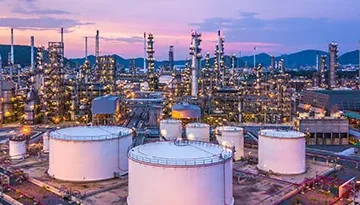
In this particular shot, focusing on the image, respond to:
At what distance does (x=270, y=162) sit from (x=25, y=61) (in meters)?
140

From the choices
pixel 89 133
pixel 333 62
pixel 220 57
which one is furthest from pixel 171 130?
pixel 333 62

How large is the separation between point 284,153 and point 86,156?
37.7 ft

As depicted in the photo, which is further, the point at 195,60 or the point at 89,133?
the point at 195,60

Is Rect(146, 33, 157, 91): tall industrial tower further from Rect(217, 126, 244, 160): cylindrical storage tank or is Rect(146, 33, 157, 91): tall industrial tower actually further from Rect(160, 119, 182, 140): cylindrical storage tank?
Rect(217, 126, 244, 160): cylindrical storage tank

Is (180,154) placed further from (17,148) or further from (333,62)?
(333,62)

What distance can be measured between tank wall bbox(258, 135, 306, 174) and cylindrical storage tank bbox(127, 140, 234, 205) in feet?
22.3

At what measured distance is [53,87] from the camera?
1849 inches

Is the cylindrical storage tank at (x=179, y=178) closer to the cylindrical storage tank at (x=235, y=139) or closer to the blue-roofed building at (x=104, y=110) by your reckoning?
the cylindrical storage tank at (x=235, y=139)

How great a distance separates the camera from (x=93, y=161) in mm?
22844

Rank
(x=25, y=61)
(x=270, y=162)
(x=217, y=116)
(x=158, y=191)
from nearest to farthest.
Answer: (x=158, y=191)
(x=270, y=162)
(x=217, y=116)
(x=25, y=61)

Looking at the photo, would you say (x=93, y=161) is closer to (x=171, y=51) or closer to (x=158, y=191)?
(x=158, y=191)

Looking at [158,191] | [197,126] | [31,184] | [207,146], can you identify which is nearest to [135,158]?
[158,191]

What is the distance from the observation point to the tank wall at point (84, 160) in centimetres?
2280

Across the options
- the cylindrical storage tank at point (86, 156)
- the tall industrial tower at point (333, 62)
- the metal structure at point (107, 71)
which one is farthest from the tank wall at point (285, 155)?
the tall industrial tower at point (333, 62)
